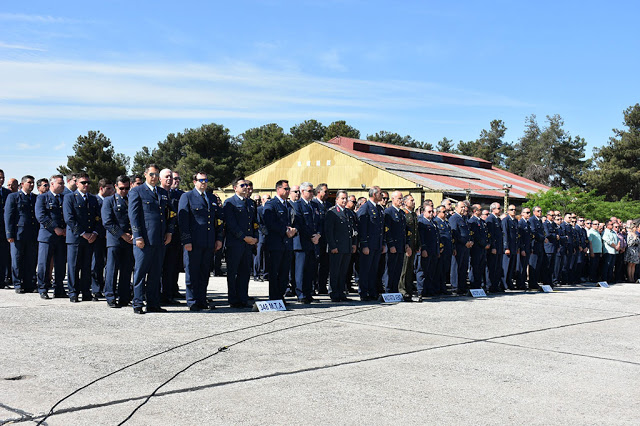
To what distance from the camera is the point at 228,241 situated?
9.79m

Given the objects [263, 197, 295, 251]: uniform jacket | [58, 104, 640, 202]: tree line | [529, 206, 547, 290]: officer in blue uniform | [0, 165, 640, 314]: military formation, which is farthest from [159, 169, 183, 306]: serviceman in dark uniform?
[58, 104, 640, 202]: tree line

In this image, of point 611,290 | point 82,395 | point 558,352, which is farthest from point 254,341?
point 611,290

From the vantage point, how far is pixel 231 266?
383 inches

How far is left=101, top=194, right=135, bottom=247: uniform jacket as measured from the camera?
933 cm

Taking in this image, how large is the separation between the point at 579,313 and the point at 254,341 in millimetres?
6362

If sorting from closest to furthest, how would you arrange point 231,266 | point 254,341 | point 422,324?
point 254,341
point 422,324
point 231,266

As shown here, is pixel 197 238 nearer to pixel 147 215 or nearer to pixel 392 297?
pixel 147 215

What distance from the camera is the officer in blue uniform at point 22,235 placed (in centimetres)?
1102

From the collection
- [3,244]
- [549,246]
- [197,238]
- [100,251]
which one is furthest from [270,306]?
[549,246]

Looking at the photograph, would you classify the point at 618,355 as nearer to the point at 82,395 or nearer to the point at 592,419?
the point at 592,419

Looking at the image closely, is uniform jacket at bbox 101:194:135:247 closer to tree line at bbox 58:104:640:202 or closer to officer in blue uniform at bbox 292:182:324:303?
officer in blue uniform at bbox 292:182:324:303

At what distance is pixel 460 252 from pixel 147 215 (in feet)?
22.5

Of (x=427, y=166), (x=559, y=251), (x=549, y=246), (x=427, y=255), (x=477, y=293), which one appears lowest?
(x=477, y=293)

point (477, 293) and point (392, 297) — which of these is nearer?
point (392, 297)
